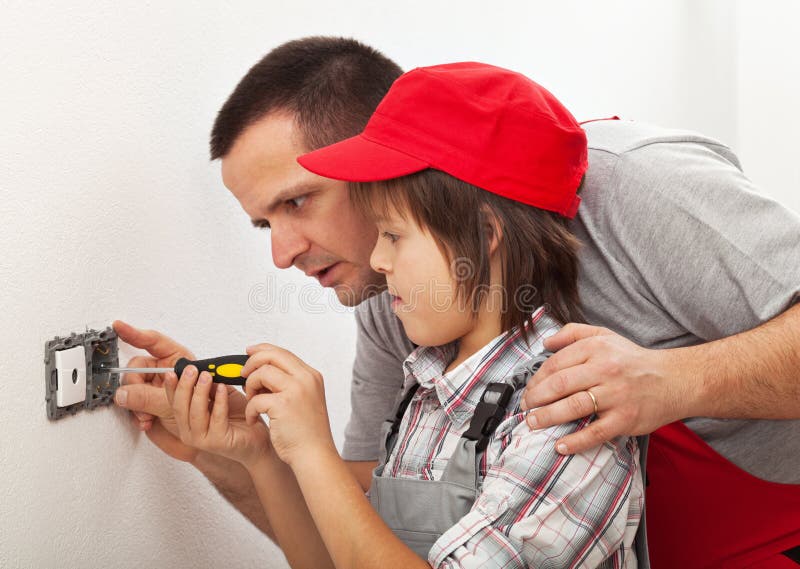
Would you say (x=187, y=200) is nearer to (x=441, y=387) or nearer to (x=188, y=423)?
(x=188, y=423)

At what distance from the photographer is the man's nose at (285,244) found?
3.87 ft

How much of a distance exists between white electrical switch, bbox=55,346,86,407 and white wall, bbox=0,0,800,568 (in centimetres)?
2

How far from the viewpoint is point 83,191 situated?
99cm

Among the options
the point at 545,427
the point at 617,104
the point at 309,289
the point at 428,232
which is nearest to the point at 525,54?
the point at 617,104

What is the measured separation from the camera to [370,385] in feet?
4.66

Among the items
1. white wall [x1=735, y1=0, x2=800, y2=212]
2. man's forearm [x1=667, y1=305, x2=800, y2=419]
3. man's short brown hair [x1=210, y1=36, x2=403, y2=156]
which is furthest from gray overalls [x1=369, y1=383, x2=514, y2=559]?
white wall [x1=735, y1=0, x2=800, y2=212]

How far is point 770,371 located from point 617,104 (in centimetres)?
201

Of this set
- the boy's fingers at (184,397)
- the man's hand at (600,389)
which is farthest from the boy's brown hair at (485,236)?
the boy's fingers at (184,397)

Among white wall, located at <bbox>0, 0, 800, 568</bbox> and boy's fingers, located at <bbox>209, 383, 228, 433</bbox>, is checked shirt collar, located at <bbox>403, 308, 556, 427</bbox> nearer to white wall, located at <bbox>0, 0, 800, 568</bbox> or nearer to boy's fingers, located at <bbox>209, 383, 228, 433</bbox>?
boy's fingers, located at <bbox>209, 383, 228, 433</bbox>

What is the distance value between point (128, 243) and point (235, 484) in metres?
0.42

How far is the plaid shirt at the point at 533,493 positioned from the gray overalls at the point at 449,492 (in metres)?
0.02

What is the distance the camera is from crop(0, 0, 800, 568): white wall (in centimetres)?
90

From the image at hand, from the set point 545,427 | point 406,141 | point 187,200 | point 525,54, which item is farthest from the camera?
point 525,54

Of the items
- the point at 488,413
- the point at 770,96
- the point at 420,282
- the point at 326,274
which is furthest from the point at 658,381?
the point at 770,96
